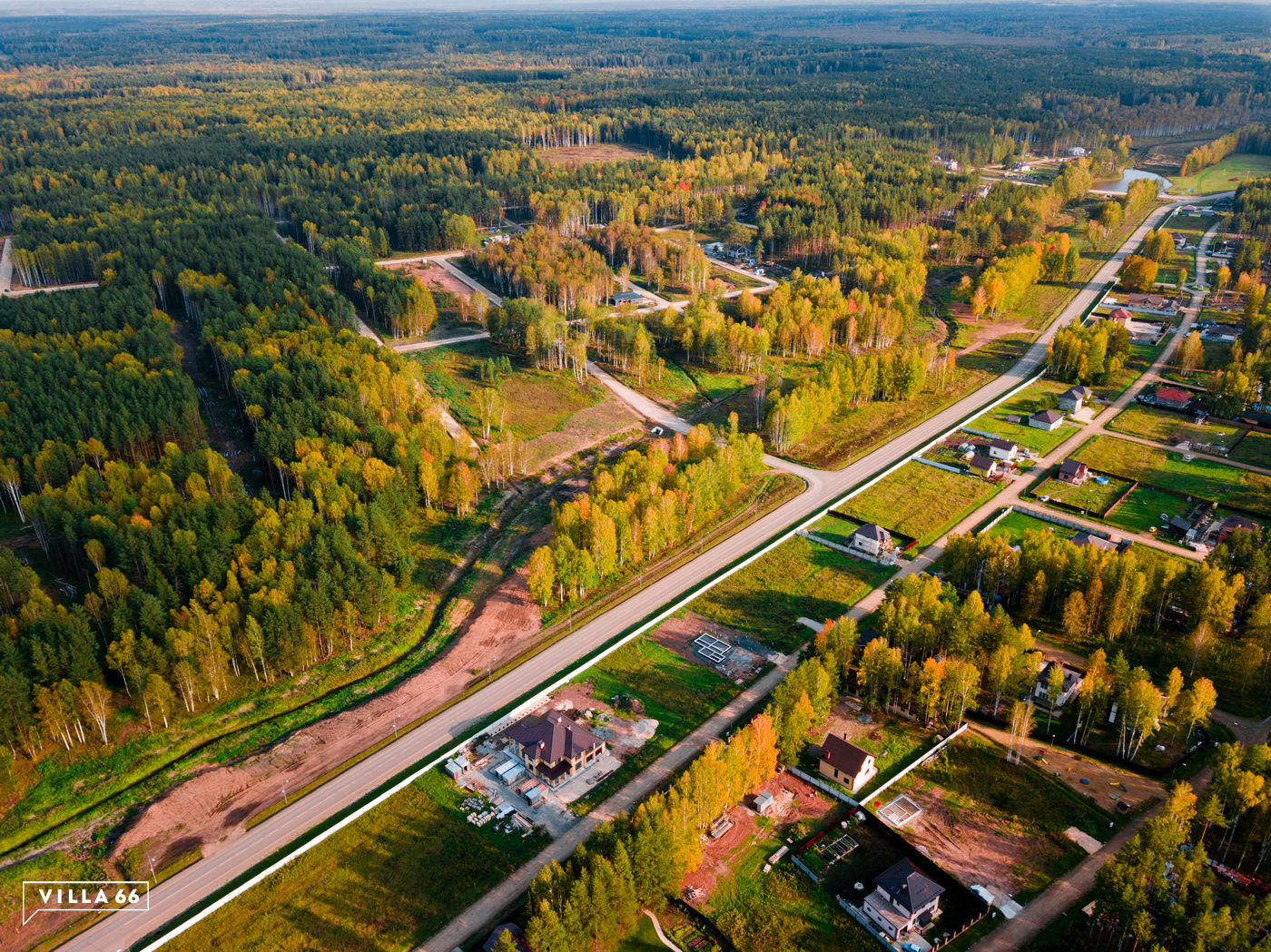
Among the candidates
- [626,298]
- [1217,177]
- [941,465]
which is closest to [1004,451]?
[941,465]

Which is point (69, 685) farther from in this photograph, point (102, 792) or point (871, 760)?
point (871, 760)

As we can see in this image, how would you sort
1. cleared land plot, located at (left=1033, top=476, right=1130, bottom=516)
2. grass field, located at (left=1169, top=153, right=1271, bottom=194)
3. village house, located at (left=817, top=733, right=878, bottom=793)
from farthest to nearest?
grass field, located at (left=1169, top=153, right=1271, bottom=194) < cleared land plot, located at (left=1033, top=476, right=1130, bottom=516) < village house, located at (left=817, top=733, right=878, bottom=793)

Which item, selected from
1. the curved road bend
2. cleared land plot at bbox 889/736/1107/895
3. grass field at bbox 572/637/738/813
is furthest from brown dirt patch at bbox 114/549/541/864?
cleared land plot at bbox 889/736/1107/895

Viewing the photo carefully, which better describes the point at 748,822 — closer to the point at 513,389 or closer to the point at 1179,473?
the point at 1179,473

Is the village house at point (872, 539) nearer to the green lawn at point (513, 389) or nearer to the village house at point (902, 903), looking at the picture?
the village house at point (902, 903)

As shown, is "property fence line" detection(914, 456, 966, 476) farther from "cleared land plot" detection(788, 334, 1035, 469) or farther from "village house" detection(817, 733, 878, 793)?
"village house" detection(817, 733, 878, 793)
